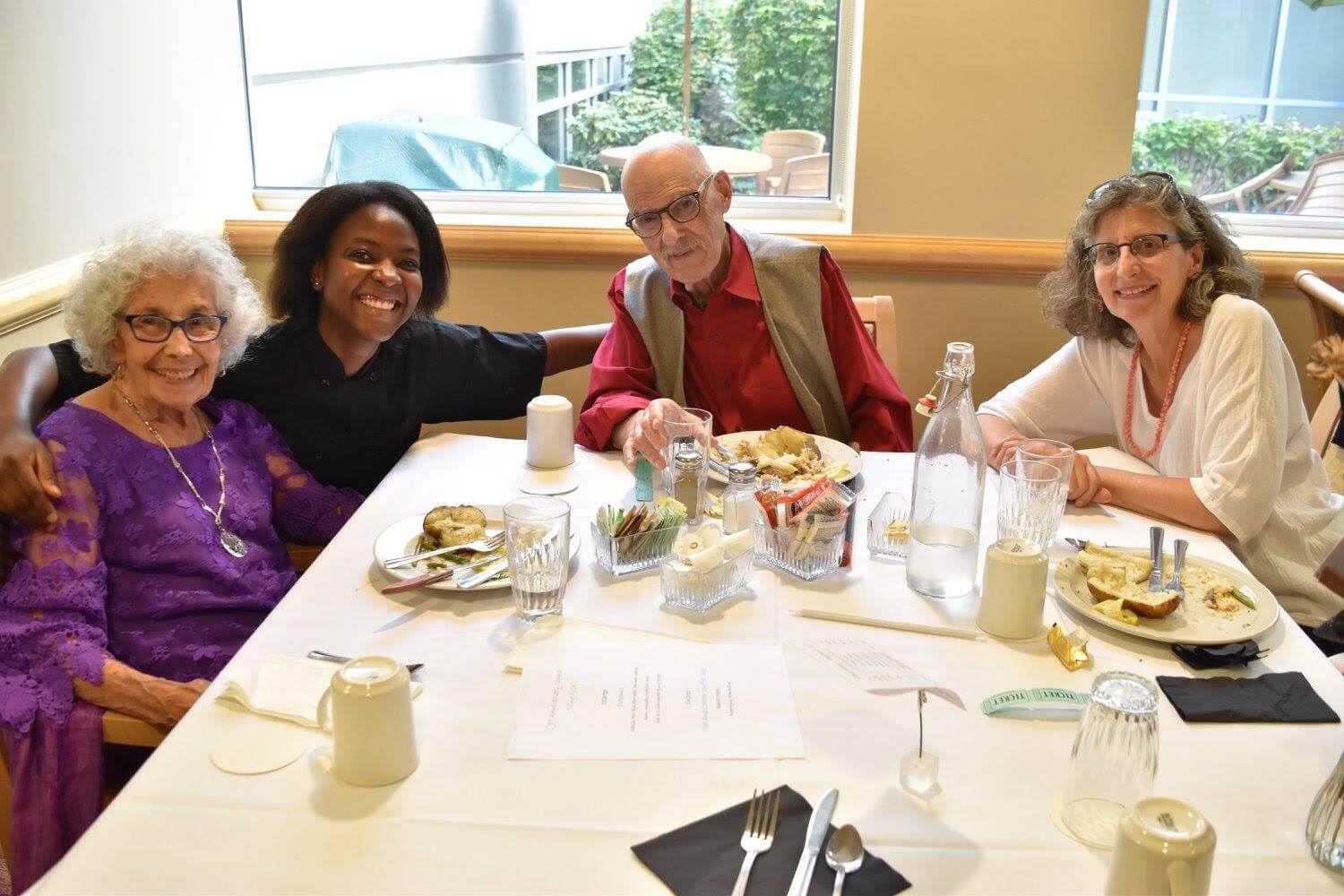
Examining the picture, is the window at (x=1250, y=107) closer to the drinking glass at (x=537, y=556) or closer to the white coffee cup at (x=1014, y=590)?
the white coffee cup at (x=1014, y=590)

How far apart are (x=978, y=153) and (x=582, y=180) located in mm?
1190

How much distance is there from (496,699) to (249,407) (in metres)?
1.04

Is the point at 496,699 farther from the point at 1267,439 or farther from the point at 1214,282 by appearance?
the point at 1214,282

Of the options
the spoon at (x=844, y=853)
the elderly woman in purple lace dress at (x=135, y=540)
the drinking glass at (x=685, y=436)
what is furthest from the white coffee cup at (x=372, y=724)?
the drinking glass at (x=685, y=436)

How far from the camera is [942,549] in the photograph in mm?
1444

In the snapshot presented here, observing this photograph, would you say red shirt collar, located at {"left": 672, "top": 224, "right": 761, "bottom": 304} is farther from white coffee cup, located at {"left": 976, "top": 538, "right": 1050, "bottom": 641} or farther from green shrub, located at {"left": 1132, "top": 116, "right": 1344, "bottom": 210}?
green shrub, located at {"left": 1132, "top": 116, "right": 1344, "bottom": 210}

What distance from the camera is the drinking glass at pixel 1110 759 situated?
98cm

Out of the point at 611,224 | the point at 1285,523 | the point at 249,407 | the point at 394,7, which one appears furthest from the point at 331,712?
the point at 394,7

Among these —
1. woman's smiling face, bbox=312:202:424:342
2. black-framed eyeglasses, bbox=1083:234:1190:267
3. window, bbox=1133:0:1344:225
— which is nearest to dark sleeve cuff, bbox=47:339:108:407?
woman's smiling face, bbox=312:202:424:342

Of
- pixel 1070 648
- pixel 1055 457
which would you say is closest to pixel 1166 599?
pixel 1070 648

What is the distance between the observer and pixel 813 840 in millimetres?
966

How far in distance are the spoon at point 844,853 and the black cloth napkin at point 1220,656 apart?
1.77 feet

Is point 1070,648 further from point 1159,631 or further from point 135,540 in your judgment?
point 135,540

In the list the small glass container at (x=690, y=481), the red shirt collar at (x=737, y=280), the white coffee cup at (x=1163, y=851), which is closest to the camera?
the white coffee cup at (x=1163, y=851)
